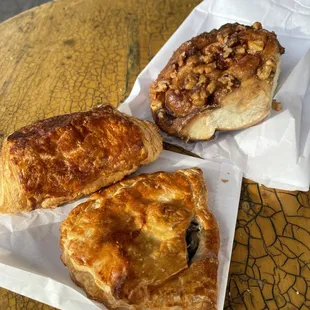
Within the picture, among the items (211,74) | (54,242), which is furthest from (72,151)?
(211,74)

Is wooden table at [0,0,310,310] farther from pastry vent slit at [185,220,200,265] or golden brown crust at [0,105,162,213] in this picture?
golden brown crust at [0,105,162,213]

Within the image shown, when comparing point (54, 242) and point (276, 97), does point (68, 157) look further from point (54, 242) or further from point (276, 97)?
point (276, 97)

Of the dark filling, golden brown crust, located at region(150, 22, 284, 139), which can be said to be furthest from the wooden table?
golden brown crust, located at region(150, 22, 284, 139)

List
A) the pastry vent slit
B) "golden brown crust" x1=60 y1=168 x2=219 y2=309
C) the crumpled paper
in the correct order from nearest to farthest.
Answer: "golden brown crust" x1=60 y1=168 x2=219 y2=309, the pastry vent slit, the crumpled paper

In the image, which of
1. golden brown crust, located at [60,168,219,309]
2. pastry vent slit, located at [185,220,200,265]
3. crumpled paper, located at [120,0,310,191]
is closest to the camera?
golden brown crust, located at [60,168,219,309]

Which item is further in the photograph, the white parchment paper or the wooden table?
the wooden table

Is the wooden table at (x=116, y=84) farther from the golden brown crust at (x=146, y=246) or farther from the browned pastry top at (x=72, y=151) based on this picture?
the browned pastry top at (x=72, y=151)

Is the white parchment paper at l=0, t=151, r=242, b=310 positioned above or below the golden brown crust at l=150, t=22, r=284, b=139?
below
